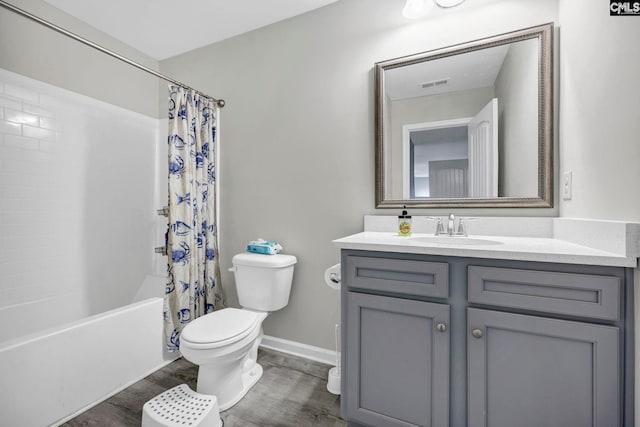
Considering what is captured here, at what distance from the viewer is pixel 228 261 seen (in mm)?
2355

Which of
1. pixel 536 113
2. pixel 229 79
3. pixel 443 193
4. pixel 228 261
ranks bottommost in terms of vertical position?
pixel 228 261

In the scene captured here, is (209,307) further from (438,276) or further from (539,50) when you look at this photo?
(539,50)

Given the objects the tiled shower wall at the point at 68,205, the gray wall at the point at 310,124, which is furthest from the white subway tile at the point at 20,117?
the gray wall at the point at 310,124

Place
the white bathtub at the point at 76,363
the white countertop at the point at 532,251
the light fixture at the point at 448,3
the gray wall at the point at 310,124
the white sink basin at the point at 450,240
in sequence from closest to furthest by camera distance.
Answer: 1. the white countertop at the point at 532,251
2. the white bathtub at the point at 76,363
3. the white sink basin at the point at 450,240
4. the light fixture at the point at 448,3
5. the gray wall at the point at 310,124

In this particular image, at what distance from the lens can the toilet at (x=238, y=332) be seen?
1434 millimetres

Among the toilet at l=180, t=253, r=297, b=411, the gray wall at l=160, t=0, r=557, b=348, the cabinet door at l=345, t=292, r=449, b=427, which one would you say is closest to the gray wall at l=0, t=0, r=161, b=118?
the gray wall at l=160, t=0, r=557, b=348

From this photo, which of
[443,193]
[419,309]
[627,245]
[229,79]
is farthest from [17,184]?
[627,245]

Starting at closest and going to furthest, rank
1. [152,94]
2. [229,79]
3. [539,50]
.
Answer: [539,50]
[229,79]
[152,94]

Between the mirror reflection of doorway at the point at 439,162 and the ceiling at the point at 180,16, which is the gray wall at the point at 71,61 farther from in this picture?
the mirror reflection of doorway at the point at 439,162

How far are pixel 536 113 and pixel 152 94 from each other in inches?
120

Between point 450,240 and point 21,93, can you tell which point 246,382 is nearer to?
point 450,240

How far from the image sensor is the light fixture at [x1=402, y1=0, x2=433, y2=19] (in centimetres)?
159

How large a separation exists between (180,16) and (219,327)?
7.17ft

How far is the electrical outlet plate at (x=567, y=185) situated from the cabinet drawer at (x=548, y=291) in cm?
58
